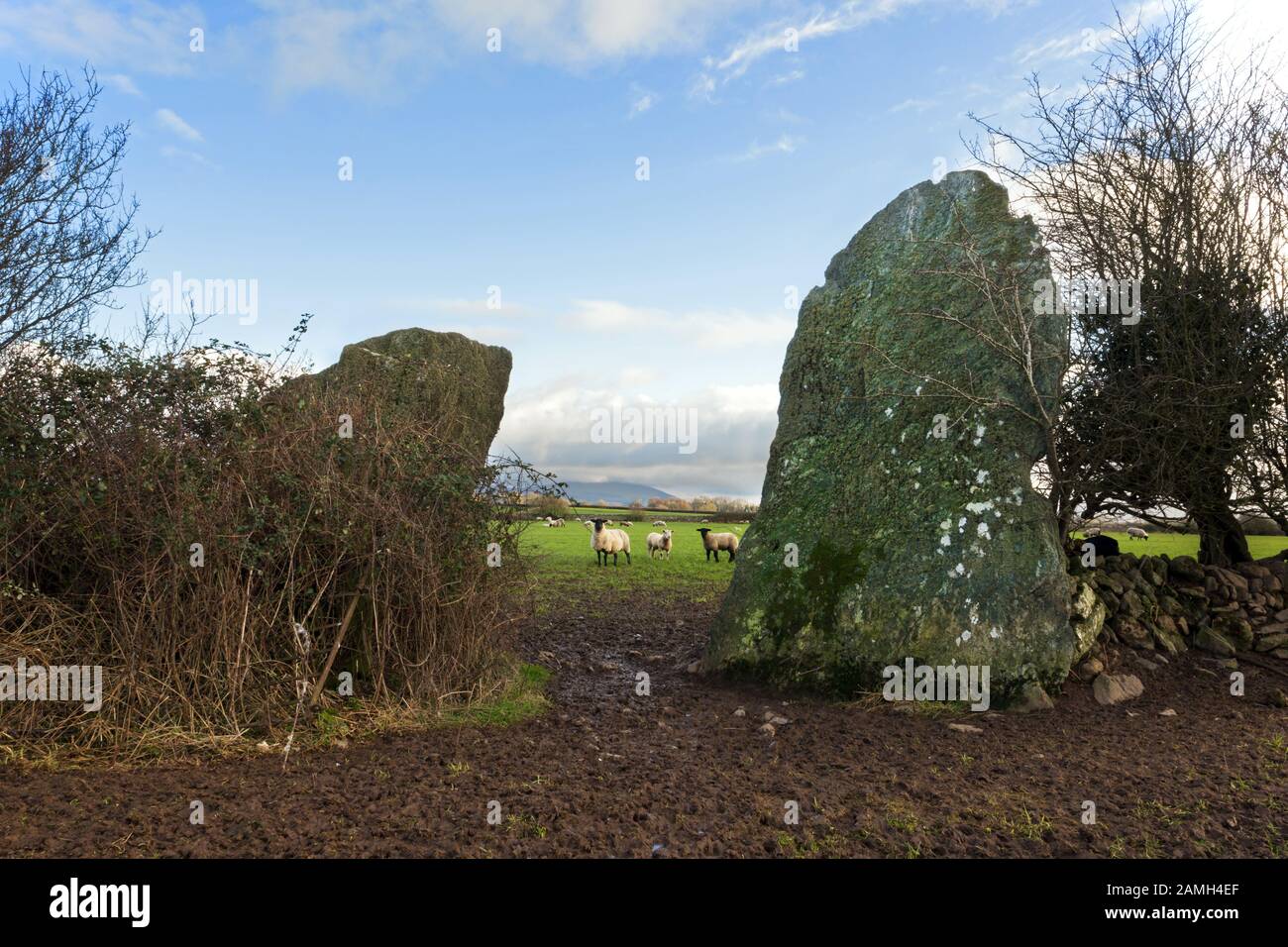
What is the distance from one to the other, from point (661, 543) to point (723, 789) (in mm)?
21422

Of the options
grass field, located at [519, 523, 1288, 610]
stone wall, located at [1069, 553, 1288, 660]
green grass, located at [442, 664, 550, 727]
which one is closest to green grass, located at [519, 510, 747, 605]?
grass field, located at [519, 523, 1288, 610]

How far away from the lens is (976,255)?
31.6 ft

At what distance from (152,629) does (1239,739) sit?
353 inches

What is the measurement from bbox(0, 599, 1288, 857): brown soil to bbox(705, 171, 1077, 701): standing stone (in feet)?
2.27

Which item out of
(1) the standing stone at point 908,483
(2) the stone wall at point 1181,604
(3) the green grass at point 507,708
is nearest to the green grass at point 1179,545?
(2) the stone wall at point 1181,604

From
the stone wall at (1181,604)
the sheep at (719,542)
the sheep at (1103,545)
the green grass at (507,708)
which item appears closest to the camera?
the green grass at (507,708)

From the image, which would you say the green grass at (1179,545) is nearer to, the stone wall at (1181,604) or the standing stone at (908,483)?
the stone wall at (1181,604)

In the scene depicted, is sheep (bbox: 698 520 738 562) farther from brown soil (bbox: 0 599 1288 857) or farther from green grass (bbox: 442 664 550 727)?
brown soil (bbox: 0 599 1288 857)

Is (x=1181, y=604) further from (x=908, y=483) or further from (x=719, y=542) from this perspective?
(x=719, y=542)

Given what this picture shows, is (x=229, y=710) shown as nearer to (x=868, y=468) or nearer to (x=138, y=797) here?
(x=138, y=797)

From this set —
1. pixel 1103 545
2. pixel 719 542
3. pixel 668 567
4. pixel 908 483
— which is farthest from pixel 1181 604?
pixel 719 542

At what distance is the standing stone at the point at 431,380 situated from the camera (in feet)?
28.6

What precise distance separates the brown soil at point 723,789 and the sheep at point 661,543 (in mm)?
18566

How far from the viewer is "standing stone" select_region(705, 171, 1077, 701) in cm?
848
